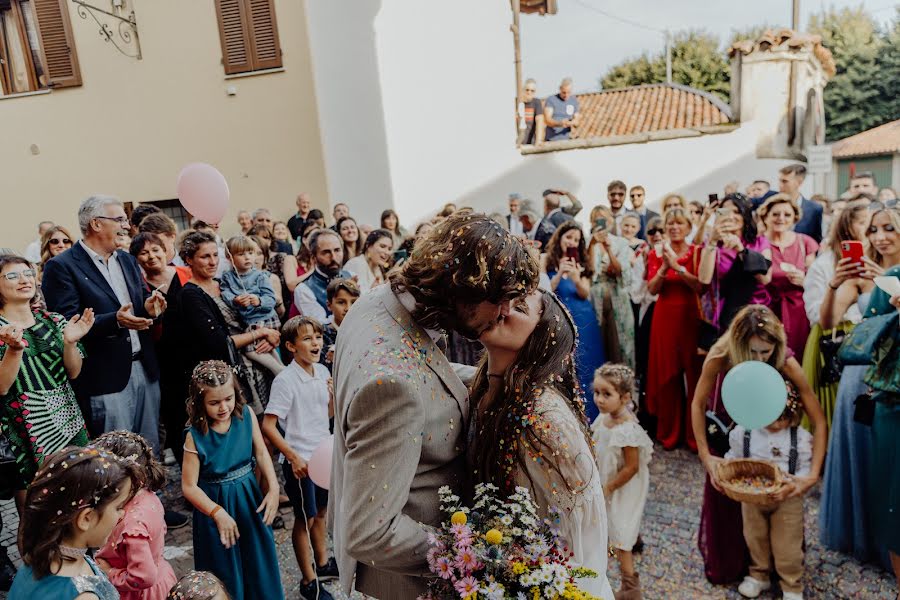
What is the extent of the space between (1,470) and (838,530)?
Result: 4686 millimetres

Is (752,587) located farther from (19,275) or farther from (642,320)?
(19,275)

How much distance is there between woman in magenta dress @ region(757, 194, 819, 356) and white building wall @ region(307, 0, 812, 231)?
20.5 ft

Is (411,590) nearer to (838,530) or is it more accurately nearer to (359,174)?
(838,530)

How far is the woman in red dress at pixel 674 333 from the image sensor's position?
4.93m

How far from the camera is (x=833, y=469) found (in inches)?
134

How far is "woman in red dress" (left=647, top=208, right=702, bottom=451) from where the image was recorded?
493cm

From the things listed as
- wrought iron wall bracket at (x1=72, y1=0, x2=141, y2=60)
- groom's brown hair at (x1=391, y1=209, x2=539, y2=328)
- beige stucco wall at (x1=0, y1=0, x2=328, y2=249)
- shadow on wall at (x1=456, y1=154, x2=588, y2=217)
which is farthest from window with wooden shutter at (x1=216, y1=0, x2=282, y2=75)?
groom's brown hair at (x1=391, y1=209, x2=539, y2=328)

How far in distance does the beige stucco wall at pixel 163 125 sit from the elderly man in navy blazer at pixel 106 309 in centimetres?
652

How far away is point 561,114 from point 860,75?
24.3 m

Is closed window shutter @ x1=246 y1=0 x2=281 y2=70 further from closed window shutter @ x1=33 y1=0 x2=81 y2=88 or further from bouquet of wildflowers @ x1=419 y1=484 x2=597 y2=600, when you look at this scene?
bouquet of wildflowers @ x1=419 y1=484 x2=597 y2=600

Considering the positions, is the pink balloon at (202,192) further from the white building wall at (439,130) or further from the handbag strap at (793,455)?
the white building wall at (439,130)

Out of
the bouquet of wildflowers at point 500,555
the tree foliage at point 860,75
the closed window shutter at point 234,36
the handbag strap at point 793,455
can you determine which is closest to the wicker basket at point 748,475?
the handbag strap at point 793,455

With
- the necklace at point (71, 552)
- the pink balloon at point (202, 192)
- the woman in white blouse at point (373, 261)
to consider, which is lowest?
the necklace at point (71, 552)

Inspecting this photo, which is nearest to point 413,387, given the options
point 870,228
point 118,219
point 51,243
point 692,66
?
point 118,219
